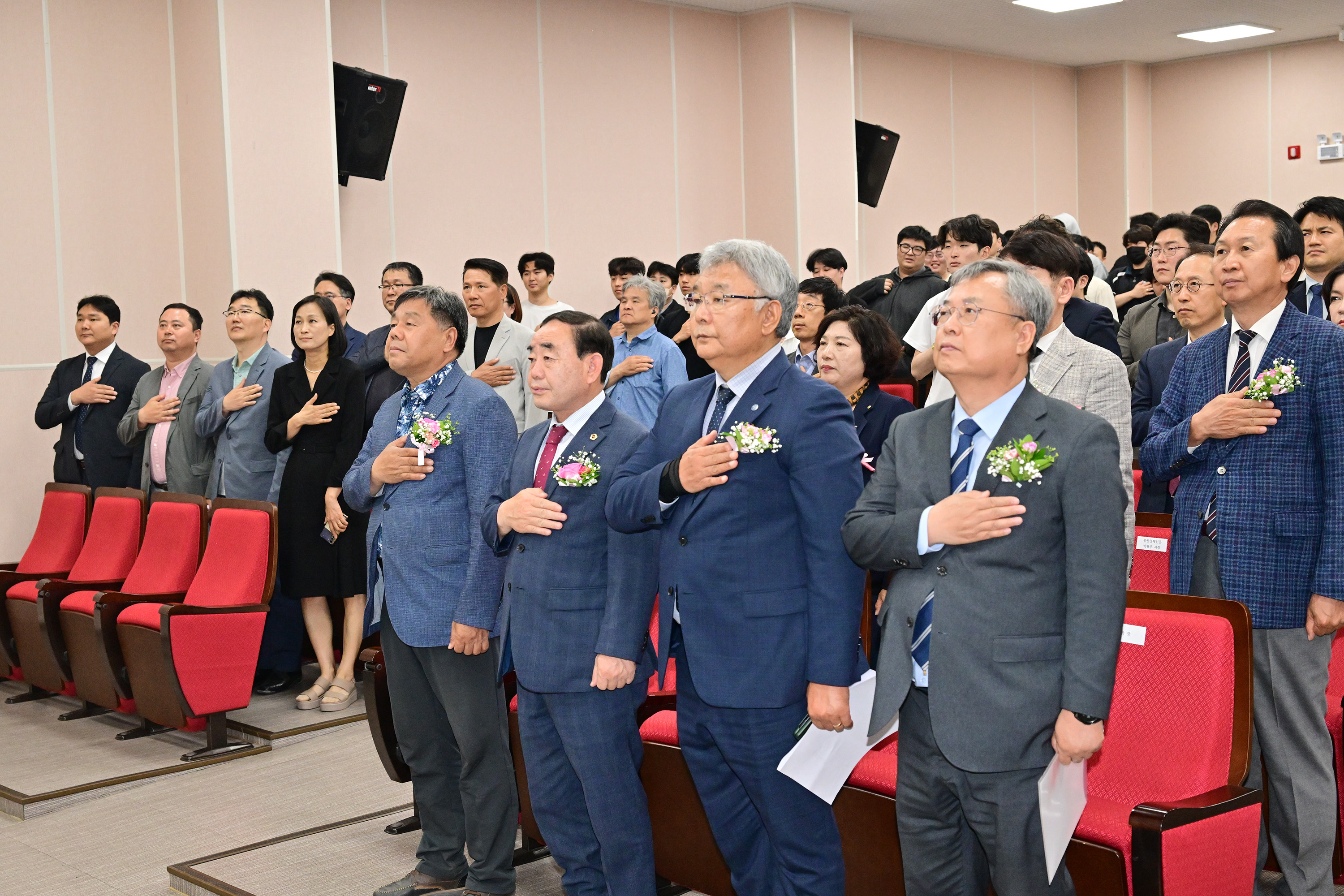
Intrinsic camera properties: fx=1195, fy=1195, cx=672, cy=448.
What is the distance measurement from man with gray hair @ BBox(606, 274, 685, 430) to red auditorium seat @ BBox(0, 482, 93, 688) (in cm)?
272

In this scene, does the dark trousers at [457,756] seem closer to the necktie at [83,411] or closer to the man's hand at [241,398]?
the man's hand at [241,398]

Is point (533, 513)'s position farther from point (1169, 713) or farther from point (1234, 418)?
point (1234, 418)

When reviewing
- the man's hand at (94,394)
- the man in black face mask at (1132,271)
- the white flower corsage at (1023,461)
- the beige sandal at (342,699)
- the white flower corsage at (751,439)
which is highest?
the man in black face mask at (1132,271)

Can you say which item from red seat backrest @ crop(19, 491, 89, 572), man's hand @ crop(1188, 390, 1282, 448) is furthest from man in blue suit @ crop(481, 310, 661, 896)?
red seat backrest @ crop(19, 491, 89, 572)

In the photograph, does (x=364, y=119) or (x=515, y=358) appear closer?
(x=515, y=358)

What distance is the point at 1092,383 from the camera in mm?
2924

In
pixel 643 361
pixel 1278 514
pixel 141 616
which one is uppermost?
pixel 643 361

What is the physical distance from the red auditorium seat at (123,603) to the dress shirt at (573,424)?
2.89 metres

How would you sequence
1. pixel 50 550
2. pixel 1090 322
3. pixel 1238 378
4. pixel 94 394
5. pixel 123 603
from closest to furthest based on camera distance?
1. pixel 1238 378
2. pixel 1090 322
3. pixel 123 603
4. pixel 50 550
5. pixel 94 394

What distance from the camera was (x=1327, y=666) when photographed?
2742 mm

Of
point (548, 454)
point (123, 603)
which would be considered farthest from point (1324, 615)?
point (123, 603)

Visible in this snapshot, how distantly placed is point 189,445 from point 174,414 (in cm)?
18

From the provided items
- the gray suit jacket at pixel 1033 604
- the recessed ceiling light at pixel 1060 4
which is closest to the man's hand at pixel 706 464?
the gray suit jacket at pixel 1033 604

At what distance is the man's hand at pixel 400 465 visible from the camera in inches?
121
